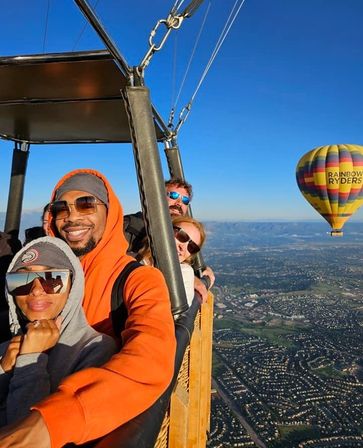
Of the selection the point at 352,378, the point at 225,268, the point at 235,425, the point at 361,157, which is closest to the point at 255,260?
the point at 225,268

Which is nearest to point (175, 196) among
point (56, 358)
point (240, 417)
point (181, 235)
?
point (181, 235)

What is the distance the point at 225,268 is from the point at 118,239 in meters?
131

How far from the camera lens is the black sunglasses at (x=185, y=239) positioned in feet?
9.76

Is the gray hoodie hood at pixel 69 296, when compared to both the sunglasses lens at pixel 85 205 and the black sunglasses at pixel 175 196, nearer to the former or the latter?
the sunglasses lens at pixel 85 205

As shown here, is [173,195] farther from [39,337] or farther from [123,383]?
[123,383]

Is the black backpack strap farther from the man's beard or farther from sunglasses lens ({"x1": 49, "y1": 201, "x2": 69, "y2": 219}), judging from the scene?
sunglasses lens ({"x1": 49, "y1": 201, "x2": 69, "y2": 219})

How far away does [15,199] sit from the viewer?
4.42 meters

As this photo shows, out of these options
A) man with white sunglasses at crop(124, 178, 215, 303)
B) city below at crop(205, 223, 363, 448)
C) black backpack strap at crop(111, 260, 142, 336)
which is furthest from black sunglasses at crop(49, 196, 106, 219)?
city below at crop(205, 223, 363, 448)

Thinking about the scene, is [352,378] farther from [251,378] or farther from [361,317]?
[361,317]

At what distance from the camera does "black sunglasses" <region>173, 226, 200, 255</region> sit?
9.76ft

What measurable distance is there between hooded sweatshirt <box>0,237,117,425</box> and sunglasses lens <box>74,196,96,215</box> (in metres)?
0.36

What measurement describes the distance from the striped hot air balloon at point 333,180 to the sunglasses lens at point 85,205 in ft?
69.3

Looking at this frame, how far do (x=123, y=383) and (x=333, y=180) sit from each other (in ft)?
71.8

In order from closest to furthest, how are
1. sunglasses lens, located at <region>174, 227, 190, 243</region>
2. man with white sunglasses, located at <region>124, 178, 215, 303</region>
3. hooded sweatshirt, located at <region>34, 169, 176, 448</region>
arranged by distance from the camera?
hooded sweatshirt, located at <region>34, 169, 176, 448</region>
sunglasses lens, located at <region>174, 227, 190, 243</region>
man with white sunglasses, located at <region>124, 178, 215, 303</region>
